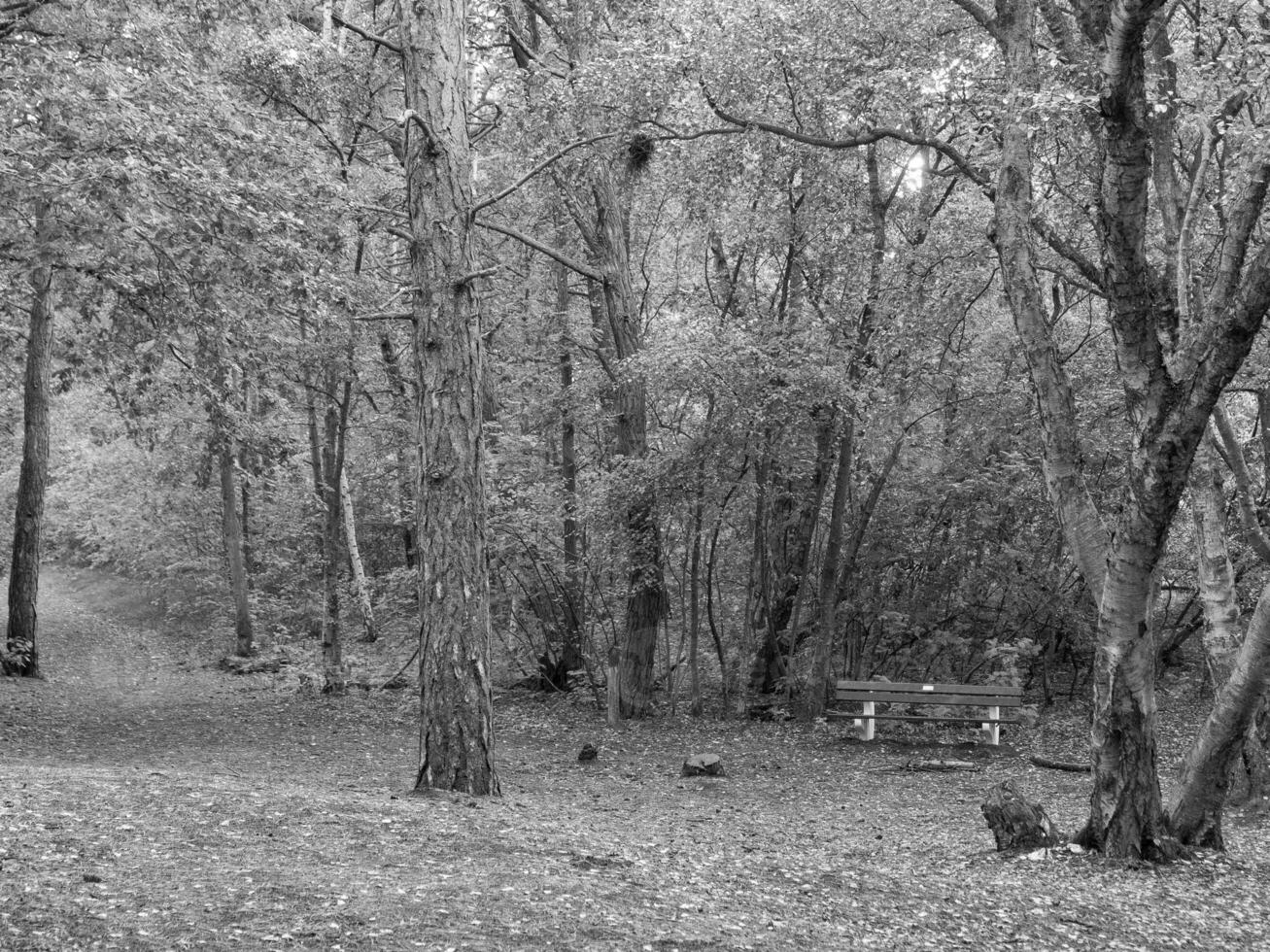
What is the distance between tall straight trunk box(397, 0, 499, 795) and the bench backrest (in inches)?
251

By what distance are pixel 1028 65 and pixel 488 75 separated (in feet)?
36.6

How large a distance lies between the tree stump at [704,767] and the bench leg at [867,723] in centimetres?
292

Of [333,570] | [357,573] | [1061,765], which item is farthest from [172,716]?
[1061,765]

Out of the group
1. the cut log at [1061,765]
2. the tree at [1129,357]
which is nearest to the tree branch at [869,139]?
the tree at [1129,357]

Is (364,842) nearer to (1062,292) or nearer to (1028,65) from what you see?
(1028,65)

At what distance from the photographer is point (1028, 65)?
739 cm

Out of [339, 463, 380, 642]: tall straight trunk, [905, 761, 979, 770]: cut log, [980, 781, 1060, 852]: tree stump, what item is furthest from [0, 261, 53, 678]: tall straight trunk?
[980, 781, 1060, 852]: tree stump

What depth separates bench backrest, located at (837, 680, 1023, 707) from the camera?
12.7 meters

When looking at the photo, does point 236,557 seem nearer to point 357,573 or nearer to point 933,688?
point 357,573

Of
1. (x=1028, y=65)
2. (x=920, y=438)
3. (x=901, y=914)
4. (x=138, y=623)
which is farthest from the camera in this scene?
(x=138, y=623)

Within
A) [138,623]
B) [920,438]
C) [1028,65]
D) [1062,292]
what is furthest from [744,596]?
[138,623]

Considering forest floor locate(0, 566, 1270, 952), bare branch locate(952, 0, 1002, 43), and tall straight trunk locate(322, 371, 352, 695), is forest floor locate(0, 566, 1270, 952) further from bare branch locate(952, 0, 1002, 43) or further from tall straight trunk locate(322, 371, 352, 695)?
bare branch locate(952, 0, 1002, 43)

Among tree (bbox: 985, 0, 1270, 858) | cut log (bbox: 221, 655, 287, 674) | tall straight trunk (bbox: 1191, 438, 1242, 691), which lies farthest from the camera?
cut log (bbox: 221, 655, 287, 674)

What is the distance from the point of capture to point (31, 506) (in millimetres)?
15016
